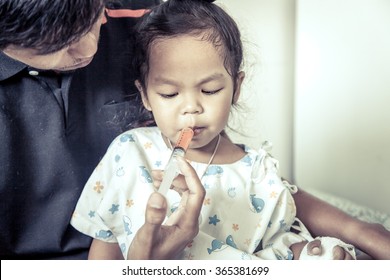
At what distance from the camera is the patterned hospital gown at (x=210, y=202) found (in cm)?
69

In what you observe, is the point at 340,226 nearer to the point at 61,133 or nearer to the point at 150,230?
the point at 150,230

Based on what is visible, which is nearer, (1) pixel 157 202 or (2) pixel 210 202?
(1) pixel 157 202

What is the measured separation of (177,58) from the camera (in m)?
0.67

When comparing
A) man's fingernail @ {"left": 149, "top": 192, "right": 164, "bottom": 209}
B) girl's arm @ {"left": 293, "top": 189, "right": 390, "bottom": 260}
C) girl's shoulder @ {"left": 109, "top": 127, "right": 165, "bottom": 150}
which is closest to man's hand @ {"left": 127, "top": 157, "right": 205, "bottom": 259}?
man's fingernail @ {"left": 149, "top": 192, "right": 164, "bottom": 209}

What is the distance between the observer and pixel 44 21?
1.77 feet

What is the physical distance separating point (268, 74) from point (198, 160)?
17cm

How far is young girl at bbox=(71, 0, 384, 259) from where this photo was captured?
2.22 feet

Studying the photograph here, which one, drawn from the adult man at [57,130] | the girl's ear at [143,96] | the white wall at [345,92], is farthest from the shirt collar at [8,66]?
the white wall at [345,92]

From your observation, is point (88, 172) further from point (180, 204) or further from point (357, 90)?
point (357, 90)

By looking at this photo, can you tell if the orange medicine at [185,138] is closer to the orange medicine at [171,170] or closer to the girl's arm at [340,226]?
the orange medicine at [171,170]

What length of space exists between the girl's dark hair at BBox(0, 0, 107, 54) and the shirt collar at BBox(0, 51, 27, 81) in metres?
0.10

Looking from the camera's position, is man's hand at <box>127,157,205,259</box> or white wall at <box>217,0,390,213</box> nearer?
man's hand at <box>127,157,205,259</box>

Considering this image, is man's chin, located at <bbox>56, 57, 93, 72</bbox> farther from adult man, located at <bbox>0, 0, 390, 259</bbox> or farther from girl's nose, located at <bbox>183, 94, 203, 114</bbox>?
girl's nose, located at <bbox>183, 94, 203, 114</bbox>

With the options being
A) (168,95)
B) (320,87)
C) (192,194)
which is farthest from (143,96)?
(320,87)
